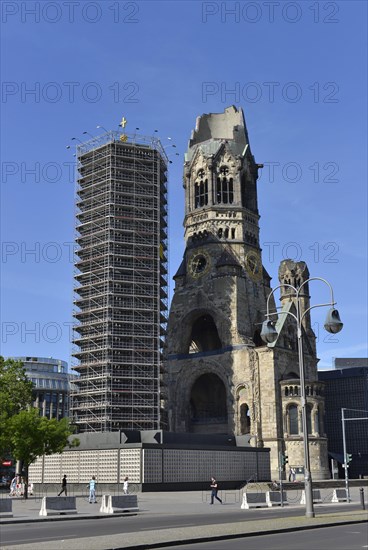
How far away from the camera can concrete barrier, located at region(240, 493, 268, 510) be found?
36719 millimetres

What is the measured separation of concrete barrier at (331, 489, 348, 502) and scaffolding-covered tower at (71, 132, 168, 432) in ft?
108

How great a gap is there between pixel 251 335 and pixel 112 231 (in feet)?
70.4

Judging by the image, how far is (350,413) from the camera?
316ft

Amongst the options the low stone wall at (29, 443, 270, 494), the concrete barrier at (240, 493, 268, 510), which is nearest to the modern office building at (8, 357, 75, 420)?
the low stone wall at (29, 443, 270, 494)

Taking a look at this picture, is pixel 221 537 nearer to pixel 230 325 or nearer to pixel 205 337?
pixel 230 325

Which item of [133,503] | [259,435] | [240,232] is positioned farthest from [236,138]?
[133,503]

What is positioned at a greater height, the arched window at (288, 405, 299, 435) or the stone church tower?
the stone church tower

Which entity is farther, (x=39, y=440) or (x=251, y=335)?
(x=251, y=335)

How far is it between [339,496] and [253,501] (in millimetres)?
10402

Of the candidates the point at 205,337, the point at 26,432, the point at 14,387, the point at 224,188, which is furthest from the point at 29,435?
the point at 224,188

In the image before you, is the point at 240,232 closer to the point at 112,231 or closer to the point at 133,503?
the point at 112,231

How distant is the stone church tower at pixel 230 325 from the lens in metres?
77.5

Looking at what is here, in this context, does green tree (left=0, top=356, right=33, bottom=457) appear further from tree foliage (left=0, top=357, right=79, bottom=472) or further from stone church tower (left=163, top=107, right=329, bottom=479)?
stone church tower (left=163, top=107, right=329, bottom=479)

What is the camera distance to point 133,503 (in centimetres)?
3406
